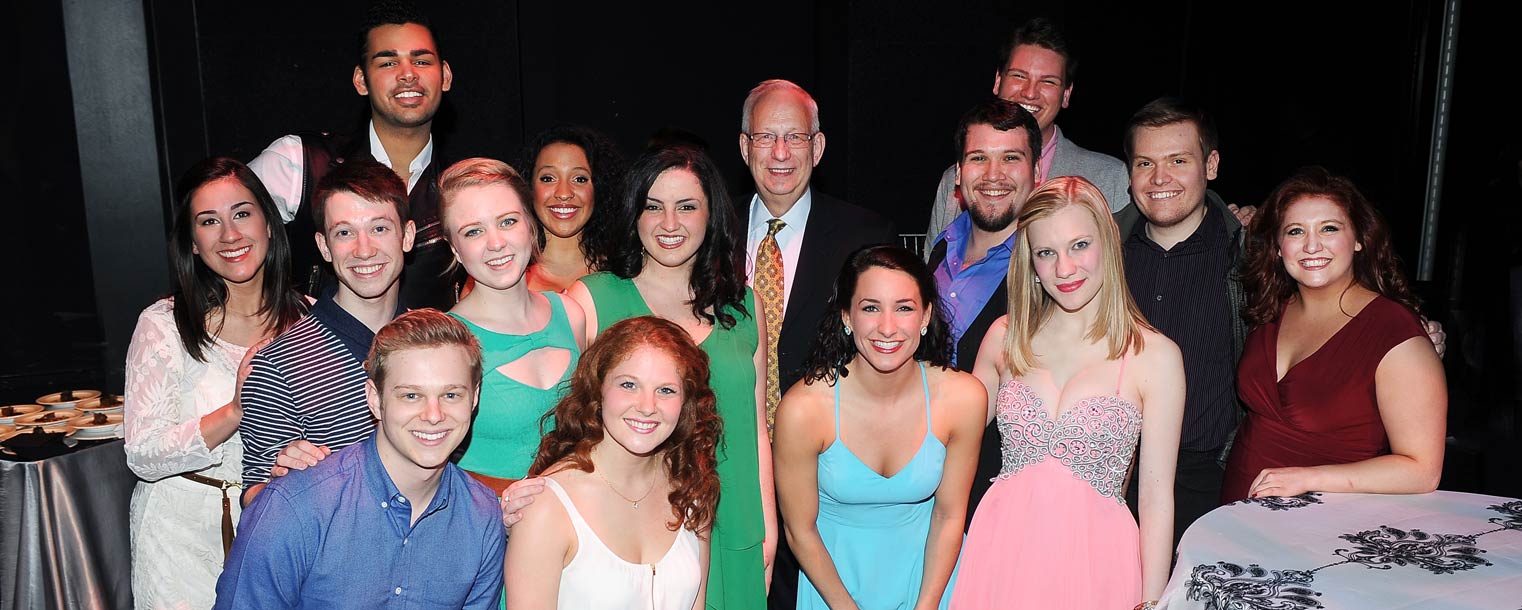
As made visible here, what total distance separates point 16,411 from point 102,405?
290mm

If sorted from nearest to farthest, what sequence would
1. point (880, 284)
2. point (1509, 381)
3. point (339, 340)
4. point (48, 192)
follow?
point (339, 340) → point (880, 284) → point (1509, 381) → point (48, 192)

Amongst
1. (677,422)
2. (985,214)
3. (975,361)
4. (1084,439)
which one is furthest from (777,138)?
(1084,439)

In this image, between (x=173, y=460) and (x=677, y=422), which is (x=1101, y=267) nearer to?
(x=677, y=422)


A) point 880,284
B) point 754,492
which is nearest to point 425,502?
point 754,492

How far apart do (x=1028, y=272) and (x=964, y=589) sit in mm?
811

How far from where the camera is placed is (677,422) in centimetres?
240

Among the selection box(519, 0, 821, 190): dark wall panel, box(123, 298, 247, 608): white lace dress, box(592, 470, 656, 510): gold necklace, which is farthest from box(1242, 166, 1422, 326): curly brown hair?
box(519, 0, 821, 190): dark wall panel

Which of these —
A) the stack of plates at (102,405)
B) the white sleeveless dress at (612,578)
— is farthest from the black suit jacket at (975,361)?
the stack of plates at (102,405)

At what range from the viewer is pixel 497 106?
545 cm

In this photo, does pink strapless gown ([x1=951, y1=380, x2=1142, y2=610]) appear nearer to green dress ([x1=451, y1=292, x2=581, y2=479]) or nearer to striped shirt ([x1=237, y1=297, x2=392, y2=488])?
green dress ([x1=451, y1=292, x2=581, y2=479])

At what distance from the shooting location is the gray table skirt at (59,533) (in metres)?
3.17

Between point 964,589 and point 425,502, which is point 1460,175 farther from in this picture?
point 425,502

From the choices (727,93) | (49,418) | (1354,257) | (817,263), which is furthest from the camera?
(727,93)

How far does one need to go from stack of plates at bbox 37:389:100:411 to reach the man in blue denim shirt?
7.58 feet
